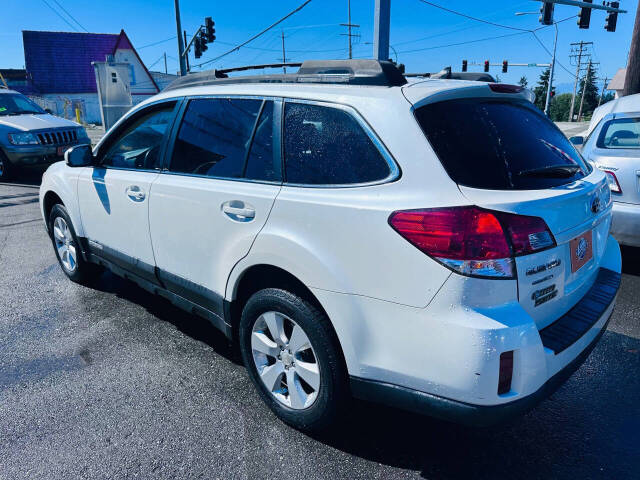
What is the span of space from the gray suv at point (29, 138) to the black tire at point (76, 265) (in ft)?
21.9

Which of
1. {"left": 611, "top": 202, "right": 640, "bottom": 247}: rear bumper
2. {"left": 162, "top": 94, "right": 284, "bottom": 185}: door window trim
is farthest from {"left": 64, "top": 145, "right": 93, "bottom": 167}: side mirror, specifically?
{"left": 611, "top": 202, "right": 640, "bottom": 247}: rear bumper

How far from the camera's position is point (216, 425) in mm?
2619

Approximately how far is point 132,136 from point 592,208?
3.11 meters

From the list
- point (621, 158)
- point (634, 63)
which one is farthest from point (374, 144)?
point (634, 63)

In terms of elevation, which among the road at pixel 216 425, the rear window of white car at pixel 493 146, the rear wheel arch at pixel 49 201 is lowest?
the road at pixel 216 425

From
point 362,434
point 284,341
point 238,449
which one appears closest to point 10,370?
point 238,449

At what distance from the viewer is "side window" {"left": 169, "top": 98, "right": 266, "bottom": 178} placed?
2699mm

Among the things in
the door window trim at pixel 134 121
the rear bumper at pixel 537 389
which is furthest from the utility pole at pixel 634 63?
the door window trim at pixel 134 121

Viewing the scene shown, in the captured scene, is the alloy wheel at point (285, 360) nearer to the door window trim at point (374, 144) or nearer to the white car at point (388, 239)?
the white car at point (388, 239)

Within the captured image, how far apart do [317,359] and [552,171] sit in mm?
1385

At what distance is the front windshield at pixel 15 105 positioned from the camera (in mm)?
11055

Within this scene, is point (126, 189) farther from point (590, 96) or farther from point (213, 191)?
point (590, 96)

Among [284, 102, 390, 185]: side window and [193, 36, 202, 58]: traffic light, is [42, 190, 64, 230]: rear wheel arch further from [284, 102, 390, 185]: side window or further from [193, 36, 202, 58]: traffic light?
[193, 36, 202, 58]: traffic light

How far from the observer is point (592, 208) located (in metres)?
2.33
